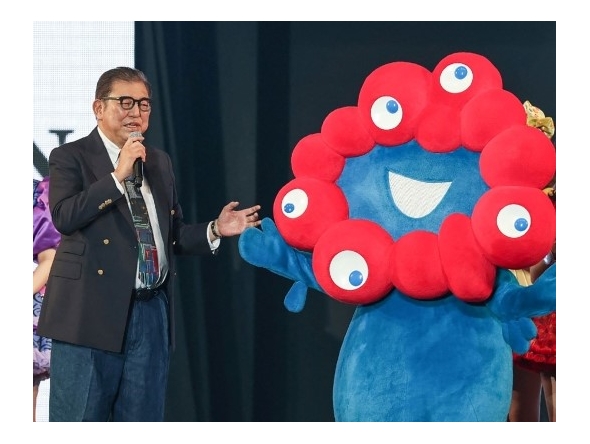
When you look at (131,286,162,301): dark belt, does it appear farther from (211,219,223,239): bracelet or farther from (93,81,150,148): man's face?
(93,81,150,148): man's face

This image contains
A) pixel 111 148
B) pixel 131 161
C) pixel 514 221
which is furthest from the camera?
pixel 111 148

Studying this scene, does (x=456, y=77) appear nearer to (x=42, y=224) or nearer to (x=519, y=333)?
(x=519, y=333)

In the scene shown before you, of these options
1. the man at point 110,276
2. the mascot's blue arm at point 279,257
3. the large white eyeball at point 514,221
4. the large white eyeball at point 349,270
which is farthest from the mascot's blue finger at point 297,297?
the large white eyeball at point 514,221

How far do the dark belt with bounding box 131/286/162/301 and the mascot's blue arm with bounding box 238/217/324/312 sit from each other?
0.36 meters

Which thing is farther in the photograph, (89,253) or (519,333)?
(89,253)

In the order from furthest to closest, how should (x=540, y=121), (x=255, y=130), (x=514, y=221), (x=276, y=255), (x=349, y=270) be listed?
1. (x=255, y=130)
2. (x=540, y=121)
3. (x=276, y=255)
4. (x=349, y=270)
5. (x=514, y=221)

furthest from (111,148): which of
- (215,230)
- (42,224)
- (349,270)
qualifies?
(349,270)

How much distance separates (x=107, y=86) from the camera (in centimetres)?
290

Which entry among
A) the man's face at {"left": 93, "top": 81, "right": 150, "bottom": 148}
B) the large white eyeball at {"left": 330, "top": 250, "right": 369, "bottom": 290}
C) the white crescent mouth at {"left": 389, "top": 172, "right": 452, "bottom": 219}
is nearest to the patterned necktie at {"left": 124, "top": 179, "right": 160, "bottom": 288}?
the man's face at {"left": 93, "top": 81, "right": 150, "bottom": 148}

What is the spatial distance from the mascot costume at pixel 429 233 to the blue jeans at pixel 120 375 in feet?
1.81

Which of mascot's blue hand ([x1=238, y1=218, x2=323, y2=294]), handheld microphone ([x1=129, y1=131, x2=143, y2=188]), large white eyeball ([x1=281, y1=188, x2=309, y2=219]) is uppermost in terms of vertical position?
handheld microphone ([x1=129, y1=131, x2=143, y2=188])

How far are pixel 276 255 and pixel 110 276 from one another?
521 millimetres

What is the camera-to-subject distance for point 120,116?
2857 mm

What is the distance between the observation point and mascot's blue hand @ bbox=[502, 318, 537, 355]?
2404 millimetres
